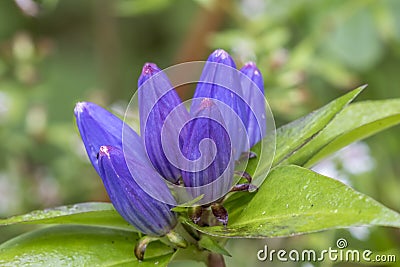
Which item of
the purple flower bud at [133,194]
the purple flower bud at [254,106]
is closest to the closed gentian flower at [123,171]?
the purple flower bud at [133,194]

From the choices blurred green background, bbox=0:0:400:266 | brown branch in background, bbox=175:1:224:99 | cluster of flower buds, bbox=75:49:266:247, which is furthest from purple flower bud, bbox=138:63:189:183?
brown branch in background, bbox=175:1:224:99

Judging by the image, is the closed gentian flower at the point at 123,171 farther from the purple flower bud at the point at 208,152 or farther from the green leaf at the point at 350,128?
the green leaf at the point at 350,128

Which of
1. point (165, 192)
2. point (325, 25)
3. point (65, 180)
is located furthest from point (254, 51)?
point (165, 192)

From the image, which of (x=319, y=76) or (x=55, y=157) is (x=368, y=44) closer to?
(x=319, y=76)

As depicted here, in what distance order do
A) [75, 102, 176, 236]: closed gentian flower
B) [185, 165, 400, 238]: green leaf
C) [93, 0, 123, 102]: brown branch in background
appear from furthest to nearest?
[93, 0, 123, 102]: brown branch in background
[75, 102, 176, 236]: closed gentian flower
[185, 165, 400, 238]: green leaf

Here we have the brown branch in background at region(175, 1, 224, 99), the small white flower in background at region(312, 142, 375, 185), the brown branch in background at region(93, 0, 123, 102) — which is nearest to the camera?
the small white flower in background at region(312, 142, 375, 185)

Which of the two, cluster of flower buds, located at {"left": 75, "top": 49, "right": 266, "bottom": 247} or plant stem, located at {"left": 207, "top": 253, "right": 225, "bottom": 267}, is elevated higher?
cluster of flower buds, located at {"left": 75, "top": 49, "right": 266, "bottom": 247}

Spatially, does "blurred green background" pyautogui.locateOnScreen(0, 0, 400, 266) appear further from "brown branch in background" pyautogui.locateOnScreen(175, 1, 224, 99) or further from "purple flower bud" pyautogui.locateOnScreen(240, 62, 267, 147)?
"purple flower bud" pyautogui.locateOnScreen(240, 62, 267, 147)
